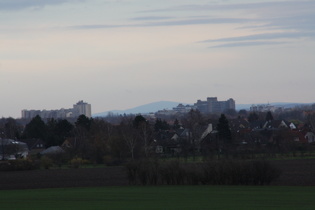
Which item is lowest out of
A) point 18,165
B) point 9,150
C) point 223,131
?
point 18,165

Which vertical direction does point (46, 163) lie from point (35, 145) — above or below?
below

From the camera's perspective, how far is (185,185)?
161 ft

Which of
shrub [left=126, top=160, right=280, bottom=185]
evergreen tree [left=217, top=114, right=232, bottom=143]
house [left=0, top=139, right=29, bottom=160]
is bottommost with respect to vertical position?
shrub [left=126, top=160, right=280, bottom=185]

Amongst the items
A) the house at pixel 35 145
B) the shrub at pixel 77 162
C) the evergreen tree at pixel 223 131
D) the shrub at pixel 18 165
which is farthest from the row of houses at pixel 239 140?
the shrub at pixel 18 165

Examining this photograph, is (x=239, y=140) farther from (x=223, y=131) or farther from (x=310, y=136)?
(x=310, y=136)

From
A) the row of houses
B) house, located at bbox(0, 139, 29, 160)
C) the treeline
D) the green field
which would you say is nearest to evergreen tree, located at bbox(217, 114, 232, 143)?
the treeline

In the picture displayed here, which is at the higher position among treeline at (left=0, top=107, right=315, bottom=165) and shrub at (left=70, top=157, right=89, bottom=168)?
treeline at (left=0, top=107, right=315, bottom=165)

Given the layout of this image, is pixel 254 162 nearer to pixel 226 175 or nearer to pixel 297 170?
pixel 226 175

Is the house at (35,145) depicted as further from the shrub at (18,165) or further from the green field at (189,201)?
the green field at (189,201)

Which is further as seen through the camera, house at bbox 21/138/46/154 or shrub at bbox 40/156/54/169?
house at bbox 21/138/46/154

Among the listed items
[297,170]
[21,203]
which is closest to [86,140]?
[297,170]

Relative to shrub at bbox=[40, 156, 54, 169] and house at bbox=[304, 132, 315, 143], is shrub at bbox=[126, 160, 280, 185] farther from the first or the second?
house at bbox=[304, 132, 315, 143]

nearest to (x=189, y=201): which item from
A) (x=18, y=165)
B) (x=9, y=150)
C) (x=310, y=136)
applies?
(x=18, y=165)

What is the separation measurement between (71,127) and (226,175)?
77.7 m
